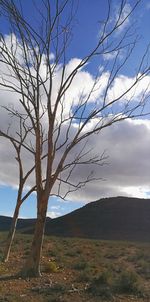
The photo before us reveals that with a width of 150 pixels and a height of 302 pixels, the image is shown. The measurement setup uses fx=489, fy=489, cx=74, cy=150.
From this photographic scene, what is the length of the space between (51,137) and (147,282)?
19.1 ft

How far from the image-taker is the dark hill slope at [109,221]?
242ft

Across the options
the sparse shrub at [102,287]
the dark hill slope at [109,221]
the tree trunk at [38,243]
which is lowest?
the sparse shrub at [102,287]

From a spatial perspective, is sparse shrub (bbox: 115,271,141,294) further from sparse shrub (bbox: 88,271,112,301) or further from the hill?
the hill

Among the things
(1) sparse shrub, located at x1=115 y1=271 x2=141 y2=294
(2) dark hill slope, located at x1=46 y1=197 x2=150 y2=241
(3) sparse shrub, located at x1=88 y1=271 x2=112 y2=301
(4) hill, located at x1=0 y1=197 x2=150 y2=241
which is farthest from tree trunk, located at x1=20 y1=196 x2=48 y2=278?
(4) hill, located at x1=0 y1=197 x2=150 y2=241

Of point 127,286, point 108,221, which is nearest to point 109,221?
point 108,221

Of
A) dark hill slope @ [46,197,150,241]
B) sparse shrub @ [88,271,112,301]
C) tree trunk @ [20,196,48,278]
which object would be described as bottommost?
sparse shrub @ [88,271,112,301]

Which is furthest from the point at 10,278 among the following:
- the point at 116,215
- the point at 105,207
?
the point at 105,207

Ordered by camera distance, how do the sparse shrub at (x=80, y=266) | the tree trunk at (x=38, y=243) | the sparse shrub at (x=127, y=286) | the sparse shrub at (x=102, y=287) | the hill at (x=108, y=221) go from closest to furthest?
the sparse shrub at (x=102, y=287) → the sparse shrub at (x=127, y=286) → the tree trunk at (x=38, y=243) → the sparse shrub at (x=80, y=266) → the hill at (x=108, y=221)

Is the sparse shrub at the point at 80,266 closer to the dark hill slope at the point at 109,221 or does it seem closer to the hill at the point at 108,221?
the dark hill slope at the point at 109,221

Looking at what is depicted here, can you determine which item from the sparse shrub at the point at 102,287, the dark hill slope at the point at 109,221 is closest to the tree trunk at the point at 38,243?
the sparse shrub at the point at 102,287

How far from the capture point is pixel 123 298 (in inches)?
444

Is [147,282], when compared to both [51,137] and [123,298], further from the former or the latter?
[51,137]

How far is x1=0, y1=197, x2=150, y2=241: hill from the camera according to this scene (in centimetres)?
7369

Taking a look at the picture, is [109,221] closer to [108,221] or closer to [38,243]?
[108,221]
